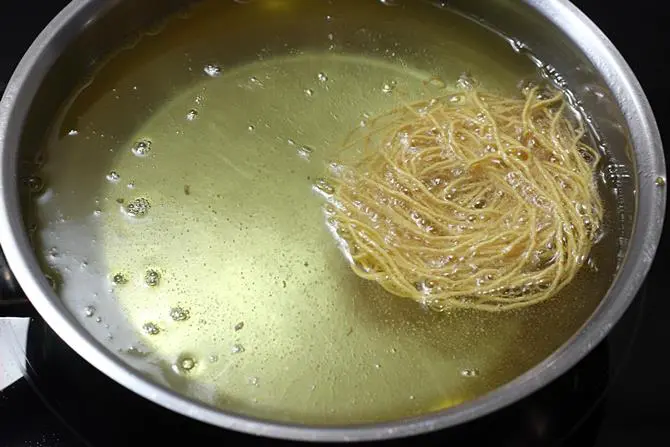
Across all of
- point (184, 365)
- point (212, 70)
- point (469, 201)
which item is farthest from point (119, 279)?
point (469, 201)

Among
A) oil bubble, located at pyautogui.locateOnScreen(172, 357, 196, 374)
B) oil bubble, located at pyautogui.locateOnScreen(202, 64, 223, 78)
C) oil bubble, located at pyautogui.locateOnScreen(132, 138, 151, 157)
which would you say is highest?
oil bubble, located at pyautogui.locateOnScreen(202, 64, 223, 78)

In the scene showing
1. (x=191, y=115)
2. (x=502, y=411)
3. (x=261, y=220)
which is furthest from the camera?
(x=191, y=115)

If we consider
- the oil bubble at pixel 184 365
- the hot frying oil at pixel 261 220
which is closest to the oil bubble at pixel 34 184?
the hot frying oil at pixel 261 220

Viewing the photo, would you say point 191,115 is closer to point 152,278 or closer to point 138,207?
point 138,207

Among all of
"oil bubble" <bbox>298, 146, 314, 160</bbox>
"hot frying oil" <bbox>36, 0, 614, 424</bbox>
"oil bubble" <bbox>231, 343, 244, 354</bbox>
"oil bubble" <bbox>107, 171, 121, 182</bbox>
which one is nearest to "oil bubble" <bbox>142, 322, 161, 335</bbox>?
"hot frying oil" <bbox>36, 0, 614, 424</bbox>

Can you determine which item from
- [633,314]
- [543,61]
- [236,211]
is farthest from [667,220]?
[236,211]

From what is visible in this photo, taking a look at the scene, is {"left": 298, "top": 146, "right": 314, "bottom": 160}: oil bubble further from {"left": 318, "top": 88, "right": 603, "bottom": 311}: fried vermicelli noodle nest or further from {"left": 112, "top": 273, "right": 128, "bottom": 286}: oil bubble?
{"left": 112, "top": 273, "right": 128, "bottom": 286}: oil bubble
